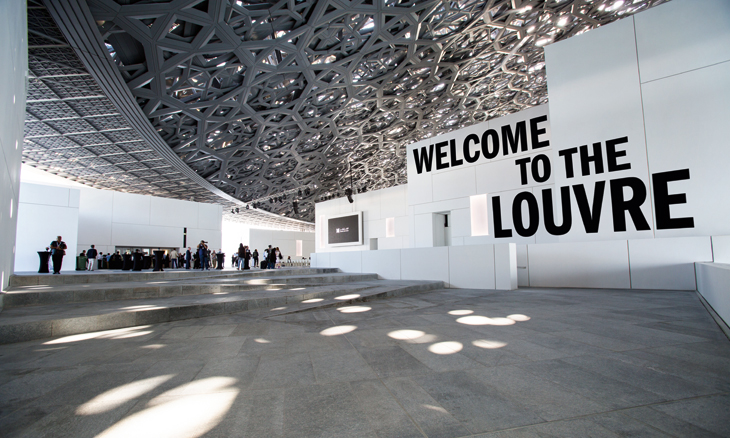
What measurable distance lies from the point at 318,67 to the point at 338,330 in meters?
14.6

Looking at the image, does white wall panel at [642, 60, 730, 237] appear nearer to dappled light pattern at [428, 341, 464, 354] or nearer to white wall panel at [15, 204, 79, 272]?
dappled light pattern at [428, 341, 464, 354]

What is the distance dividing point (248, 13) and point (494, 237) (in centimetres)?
1259

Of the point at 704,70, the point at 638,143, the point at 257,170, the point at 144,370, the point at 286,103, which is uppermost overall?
the point at 286,103

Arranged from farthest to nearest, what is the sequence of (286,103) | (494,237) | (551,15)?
1. (286,103)
2. (551,15)
3. (494,237)

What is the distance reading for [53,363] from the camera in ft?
10.2

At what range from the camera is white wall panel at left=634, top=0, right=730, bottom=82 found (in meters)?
8.18

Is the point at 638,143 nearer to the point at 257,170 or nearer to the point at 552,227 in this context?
the point at 552,227

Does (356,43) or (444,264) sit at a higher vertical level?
(356,43)

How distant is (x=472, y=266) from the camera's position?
33.7ft

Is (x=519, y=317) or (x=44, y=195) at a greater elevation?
(x=44, y=195)

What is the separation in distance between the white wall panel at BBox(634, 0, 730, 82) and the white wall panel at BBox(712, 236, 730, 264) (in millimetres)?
4419

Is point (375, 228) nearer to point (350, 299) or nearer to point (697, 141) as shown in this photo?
point (350, 299)

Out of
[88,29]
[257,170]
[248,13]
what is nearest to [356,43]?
[248,13]

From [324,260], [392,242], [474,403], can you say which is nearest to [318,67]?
[324,260]
